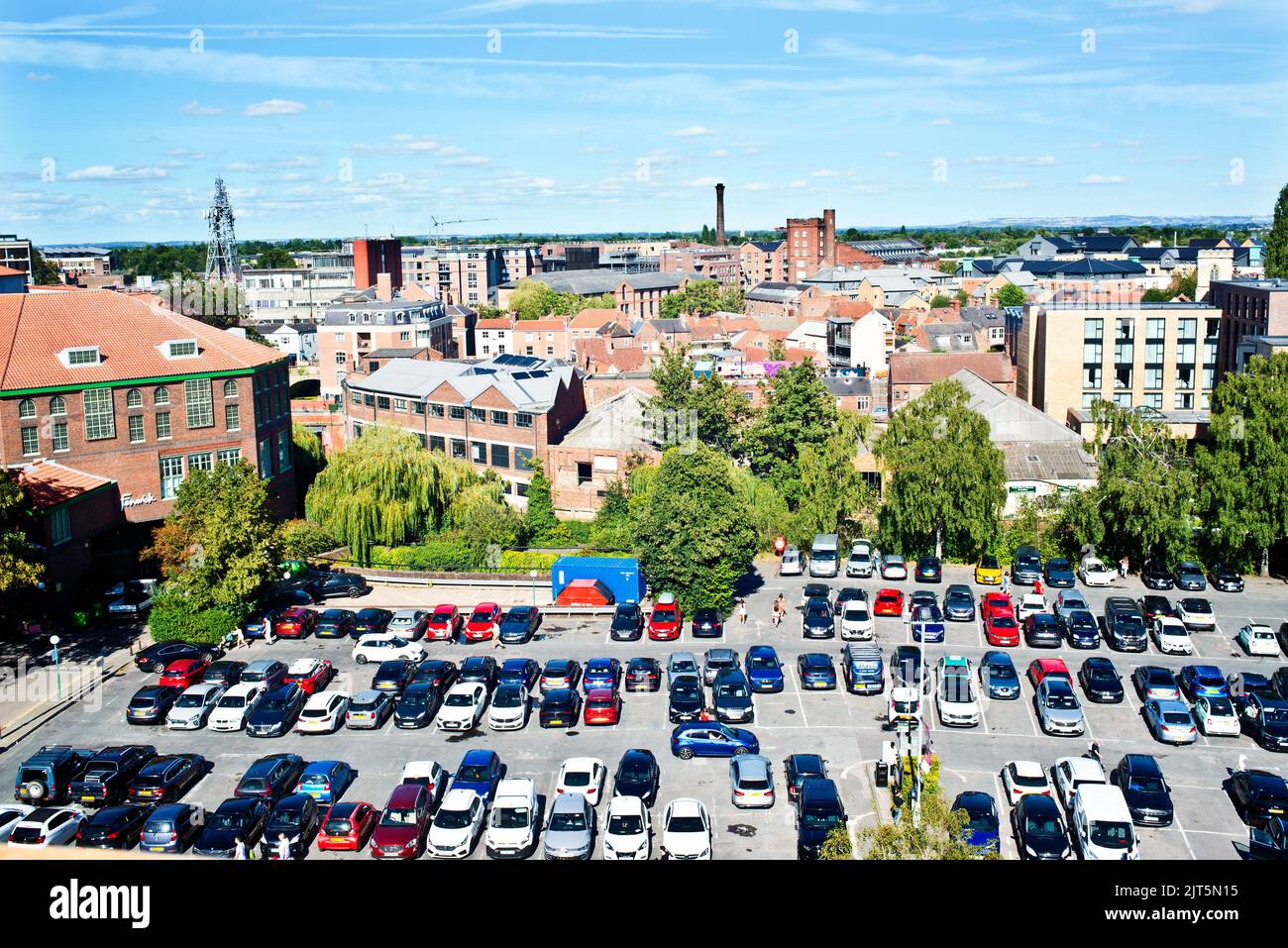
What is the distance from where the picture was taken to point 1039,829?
2452cm

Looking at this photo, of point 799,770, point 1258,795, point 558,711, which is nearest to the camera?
point 1258,795

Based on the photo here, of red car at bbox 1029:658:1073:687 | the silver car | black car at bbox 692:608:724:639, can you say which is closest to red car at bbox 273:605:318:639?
black car at bbox 692:608:724:639

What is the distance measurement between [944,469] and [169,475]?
31.5m

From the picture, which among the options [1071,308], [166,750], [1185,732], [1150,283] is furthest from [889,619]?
[1150,283]

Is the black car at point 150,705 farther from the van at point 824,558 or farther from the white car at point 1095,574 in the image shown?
the white car at point 1095,574

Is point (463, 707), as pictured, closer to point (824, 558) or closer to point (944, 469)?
point (824, 558)

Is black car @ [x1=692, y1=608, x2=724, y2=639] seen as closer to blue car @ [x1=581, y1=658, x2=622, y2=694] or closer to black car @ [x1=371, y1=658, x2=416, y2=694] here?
blue car @ [x1=581, y1=658, x2=622, y2=694]

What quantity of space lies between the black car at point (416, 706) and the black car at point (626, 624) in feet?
25.9

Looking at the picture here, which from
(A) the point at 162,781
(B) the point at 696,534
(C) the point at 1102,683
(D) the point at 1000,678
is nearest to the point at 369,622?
(B) the point at 696,534

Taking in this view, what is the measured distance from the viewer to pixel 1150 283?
141125 millimetres

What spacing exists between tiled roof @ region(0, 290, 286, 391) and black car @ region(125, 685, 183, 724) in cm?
1707
